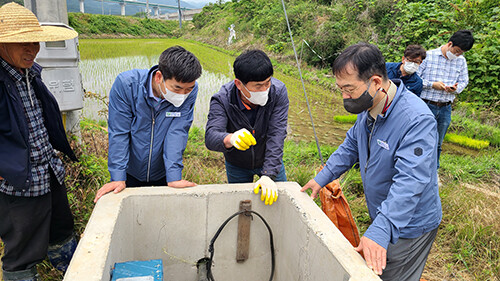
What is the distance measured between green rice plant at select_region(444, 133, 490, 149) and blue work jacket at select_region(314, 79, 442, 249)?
14.2ft

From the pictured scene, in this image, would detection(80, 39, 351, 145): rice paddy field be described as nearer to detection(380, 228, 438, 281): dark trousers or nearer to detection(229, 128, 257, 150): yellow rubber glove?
detection(229, 128, 257, 150): yellow rubber glove

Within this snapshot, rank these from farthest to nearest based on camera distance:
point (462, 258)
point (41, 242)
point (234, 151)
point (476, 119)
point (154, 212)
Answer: point (476, 119) → point (462, 258) → point (234, 151) → point (154, 212) → point (41, 242)

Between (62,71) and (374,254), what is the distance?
231 centimetres

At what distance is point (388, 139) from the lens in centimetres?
152

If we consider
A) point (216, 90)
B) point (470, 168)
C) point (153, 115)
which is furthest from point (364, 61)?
point (216, 90)

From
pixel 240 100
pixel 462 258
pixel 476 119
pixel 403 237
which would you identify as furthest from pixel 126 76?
pixel 476 119

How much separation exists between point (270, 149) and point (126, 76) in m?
0.96

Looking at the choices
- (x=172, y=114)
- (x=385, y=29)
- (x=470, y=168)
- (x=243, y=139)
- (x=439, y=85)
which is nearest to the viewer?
(x=243, y=139)

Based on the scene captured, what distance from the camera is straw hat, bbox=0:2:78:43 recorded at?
1.55 metres

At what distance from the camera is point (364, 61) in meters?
1.47

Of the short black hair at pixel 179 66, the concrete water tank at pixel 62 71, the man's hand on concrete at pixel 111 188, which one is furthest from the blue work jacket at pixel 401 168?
the concrete water tank at pixel 62 71

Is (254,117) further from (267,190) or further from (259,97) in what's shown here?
(267,190)

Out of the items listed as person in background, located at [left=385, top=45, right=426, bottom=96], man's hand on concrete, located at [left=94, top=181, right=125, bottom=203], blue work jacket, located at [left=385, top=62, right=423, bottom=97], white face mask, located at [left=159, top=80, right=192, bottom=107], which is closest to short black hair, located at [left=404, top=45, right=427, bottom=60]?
person in background, located at [left=385, top=45, right=426, bottom=96]

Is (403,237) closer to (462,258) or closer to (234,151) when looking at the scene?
(234,151)
